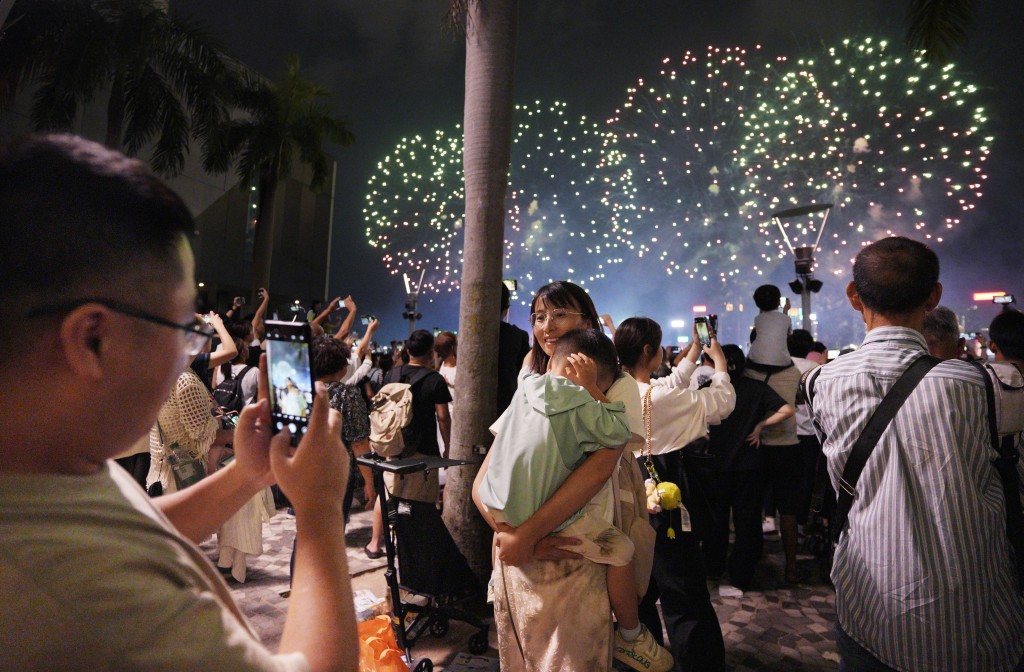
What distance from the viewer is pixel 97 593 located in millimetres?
652

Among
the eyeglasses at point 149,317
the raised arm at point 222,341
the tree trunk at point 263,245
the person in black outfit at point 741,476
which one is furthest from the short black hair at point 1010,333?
the tree trunk at point 263,245

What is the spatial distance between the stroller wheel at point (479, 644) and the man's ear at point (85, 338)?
3.62m

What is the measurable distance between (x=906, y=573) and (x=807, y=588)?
3.60 meters

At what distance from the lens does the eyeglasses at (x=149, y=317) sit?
749 millimetres

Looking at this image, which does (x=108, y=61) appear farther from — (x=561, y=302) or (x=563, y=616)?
(x=563, y=616)

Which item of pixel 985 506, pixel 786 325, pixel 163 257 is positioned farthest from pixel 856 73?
pixel 163 257

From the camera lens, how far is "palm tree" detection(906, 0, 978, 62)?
19.6 ft

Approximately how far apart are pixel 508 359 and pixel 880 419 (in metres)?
2.97

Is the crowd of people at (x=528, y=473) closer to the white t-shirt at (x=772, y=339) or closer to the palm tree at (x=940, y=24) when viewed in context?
the white t-shirt at (x=772, y=339)

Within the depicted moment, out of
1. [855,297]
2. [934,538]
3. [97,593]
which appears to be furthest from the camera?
[855,297]

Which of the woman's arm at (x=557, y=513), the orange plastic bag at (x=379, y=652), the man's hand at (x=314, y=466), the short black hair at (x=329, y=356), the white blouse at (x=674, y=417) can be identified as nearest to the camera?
the man's hand at (x=314, y=466)

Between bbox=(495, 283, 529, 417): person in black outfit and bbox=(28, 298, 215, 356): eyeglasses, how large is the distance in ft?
11.9

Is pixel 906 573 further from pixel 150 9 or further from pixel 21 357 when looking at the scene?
pixel 150 9

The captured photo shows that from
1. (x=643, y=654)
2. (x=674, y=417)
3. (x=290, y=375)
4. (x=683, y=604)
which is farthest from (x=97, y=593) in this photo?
(x=683, y=604)
